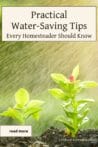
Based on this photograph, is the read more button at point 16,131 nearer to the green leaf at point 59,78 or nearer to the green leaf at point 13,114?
the green leaf at point 13,114

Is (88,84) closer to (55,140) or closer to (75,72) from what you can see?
(75,72)

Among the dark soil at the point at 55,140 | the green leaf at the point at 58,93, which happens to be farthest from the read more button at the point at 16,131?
the green leaf at the point at 58,93

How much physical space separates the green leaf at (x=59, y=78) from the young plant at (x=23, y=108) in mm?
81

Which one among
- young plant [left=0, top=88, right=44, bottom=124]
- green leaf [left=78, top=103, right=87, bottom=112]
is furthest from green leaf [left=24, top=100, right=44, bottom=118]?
green leaf [left=78, top=103, right=87, bottom=112]

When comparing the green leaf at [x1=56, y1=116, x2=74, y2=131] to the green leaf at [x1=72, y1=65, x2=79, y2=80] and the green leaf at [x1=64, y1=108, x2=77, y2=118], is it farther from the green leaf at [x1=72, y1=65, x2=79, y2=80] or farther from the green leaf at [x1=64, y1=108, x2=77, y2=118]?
the green leaf at [x1=72, y1=65, x2=79, y2=80]

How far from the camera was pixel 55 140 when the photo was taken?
4.88 ft

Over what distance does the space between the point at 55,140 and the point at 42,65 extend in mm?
221

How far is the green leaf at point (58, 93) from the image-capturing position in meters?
1.46

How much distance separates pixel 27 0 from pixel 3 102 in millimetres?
304

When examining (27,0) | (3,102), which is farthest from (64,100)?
(27,0)

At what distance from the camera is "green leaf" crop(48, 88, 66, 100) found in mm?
1462

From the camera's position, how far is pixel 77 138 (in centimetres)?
148

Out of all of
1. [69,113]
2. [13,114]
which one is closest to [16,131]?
[13,114]

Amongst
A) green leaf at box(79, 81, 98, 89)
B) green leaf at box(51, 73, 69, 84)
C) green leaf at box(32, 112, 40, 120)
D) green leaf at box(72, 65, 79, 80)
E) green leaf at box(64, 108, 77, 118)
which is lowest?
green leaf at box(32, 112, 40, 120)
